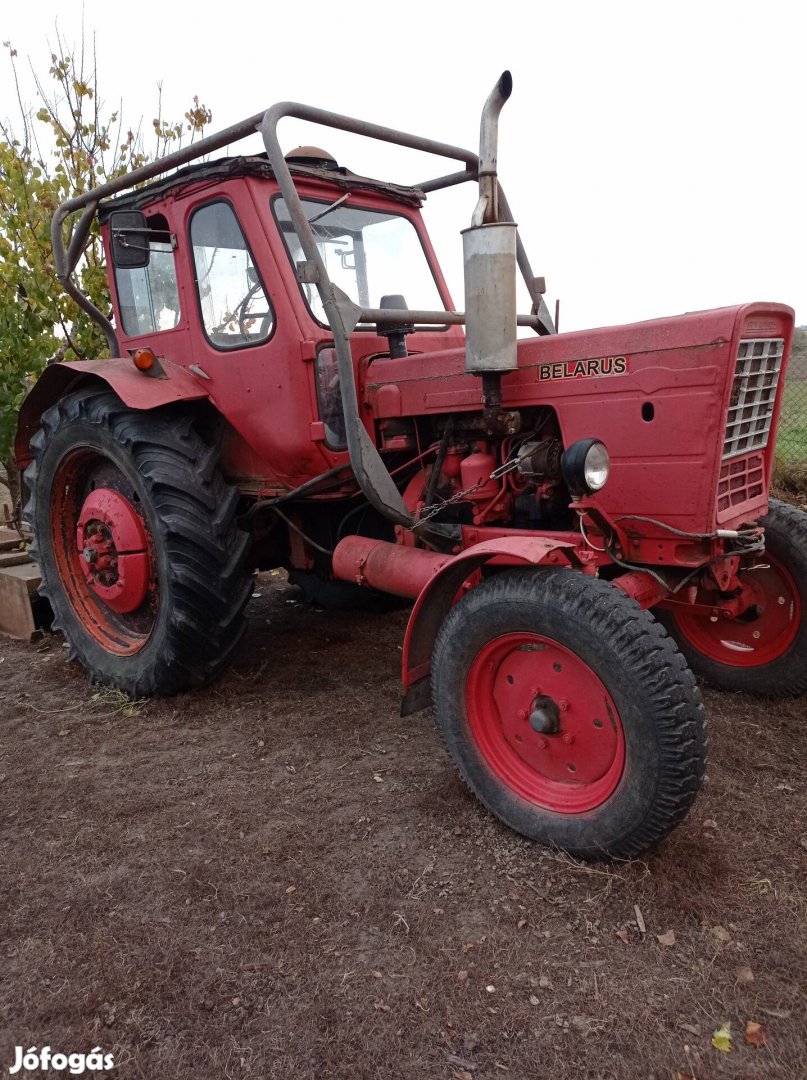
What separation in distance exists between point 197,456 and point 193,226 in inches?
40.6

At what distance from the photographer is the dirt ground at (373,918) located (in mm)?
1906

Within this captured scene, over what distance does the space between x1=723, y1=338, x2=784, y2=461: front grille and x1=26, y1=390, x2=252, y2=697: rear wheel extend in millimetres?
2130

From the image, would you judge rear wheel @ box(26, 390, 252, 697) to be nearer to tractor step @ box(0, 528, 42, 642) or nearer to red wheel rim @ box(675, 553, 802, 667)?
tractor step @ box(0, 528, 42, 642)

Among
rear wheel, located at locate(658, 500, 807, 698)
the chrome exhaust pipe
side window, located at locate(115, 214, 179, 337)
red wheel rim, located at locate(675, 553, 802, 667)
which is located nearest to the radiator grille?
rear wheel, located at locate(658, 500, 807, 698)

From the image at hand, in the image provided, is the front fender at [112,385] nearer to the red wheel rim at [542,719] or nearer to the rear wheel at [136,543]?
the rear wheel at [136,543]

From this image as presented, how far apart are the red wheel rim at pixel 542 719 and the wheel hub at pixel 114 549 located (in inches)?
77.1

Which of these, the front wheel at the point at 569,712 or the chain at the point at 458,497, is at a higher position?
the chain at the point at 458,497

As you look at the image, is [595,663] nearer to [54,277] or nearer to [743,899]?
[743,899]

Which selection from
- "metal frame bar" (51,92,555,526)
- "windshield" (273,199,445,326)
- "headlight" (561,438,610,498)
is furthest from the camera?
"windshield" (273,199,445,326)

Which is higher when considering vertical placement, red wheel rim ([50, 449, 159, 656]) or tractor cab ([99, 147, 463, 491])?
tractor cab ([99, 147, 463, 491])

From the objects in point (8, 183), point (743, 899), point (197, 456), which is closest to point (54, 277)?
point (8, 183)

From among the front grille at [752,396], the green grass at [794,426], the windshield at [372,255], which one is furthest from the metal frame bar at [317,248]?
the green grass at [794,426]

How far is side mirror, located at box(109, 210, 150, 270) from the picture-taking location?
3.54 metres

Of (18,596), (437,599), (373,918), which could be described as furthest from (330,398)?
(18,596)
